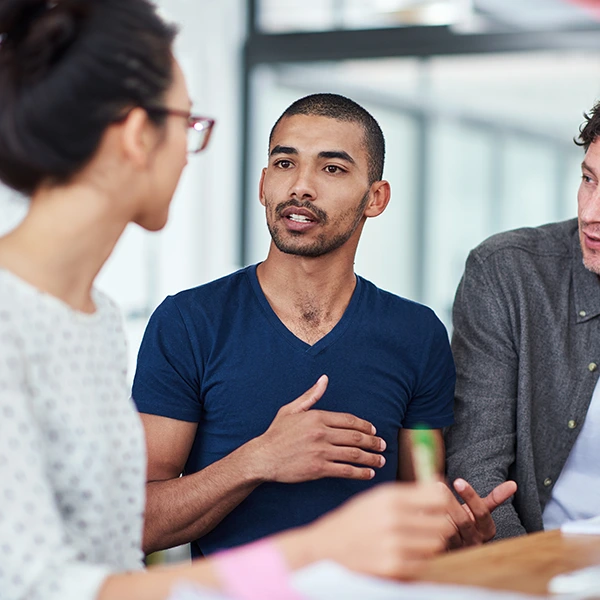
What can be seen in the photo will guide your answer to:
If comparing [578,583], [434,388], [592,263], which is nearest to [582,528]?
[578,583]

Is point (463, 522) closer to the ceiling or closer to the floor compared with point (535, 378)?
closer to the floor

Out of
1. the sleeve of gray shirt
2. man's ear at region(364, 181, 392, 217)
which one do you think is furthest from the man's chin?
man's ear at region(364, 181, 392, 217)

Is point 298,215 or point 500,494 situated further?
point 298,215

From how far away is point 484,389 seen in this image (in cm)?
198

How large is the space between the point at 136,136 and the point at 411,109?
345 cm

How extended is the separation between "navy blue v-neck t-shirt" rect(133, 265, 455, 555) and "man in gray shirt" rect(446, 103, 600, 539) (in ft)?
0.37

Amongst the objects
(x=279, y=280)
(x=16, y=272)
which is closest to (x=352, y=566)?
(x=16, y=272)

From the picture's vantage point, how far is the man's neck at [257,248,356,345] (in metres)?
1.88

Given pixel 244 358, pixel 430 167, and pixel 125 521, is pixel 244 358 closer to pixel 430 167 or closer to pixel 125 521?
pixel 125 521


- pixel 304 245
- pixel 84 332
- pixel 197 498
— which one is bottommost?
pixel 197 498

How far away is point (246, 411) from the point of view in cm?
180

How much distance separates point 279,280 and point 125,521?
84cm

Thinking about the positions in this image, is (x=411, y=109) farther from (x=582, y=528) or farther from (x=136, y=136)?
(x=136, y=136)

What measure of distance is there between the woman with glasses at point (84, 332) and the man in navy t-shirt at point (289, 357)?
23.5 inches
